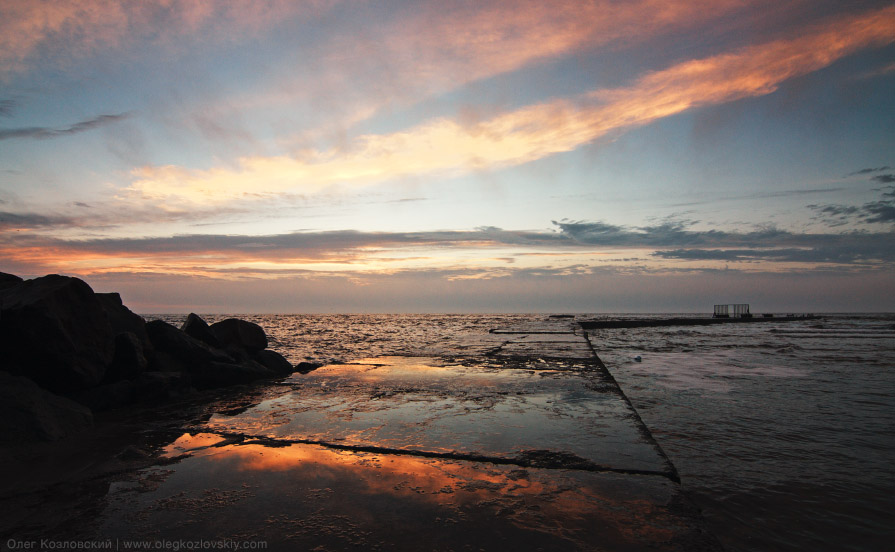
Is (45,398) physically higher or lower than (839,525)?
higher

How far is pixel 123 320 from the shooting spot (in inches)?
295

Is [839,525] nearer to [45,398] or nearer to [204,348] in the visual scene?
[45,398]

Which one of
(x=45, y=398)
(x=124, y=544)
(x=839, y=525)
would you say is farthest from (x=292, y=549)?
(x=45, y=398)

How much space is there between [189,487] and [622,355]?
40.7ft

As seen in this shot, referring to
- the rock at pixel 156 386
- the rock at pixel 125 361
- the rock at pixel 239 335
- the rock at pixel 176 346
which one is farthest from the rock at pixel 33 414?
the rock at pixel 239 335

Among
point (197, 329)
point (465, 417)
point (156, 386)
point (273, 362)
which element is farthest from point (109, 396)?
point (465, 417)

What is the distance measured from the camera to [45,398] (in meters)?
4.91

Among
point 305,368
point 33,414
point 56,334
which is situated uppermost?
point 56,334

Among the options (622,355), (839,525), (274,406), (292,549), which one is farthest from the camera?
(622,355)

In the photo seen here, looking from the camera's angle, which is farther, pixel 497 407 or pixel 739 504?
pixel 497 407

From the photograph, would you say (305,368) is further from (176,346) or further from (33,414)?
(33,414)

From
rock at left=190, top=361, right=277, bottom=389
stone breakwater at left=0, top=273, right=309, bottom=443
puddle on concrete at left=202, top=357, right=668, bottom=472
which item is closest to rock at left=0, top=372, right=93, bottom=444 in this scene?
stone breakwater at left=0, top=273, right=309, bottom=443

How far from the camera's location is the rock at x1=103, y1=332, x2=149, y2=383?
21.6 feet

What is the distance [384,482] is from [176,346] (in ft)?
21.6
